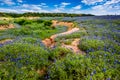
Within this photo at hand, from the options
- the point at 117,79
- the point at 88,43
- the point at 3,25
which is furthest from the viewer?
the point at 3,25

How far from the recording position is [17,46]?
6.86 metres

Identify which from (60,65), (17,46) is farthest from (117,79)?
(17,46)

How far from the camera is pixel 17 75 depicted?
4621 millimetres

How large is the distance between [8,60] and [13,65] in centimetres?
62

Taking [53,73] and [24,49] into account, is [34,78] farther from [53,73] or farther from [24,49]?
[24,49]

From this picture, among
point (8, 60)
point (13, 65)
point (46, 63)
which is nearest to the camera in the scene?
point (13, 65)

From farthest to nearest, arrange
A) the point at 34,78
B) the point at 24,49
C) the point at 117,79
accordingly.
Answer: the point at 24,49
the point at 34,78
the point at 117,79

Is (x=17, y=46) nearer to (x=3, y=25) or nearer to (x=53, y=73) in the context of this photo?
(x=53, y=73)

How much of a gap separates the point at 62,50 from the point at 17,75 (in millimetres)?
2720

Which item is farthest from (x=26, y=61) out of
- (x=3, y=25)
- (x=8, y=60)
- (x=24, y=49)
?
(x=3, y=25)

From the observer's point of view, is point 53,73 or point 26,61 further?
point 26,61

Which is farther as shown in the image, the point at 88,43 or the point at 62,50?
the point at 88,43

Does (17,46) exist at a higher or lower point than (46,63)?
higher

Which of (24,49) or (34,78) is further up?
(24,49)
